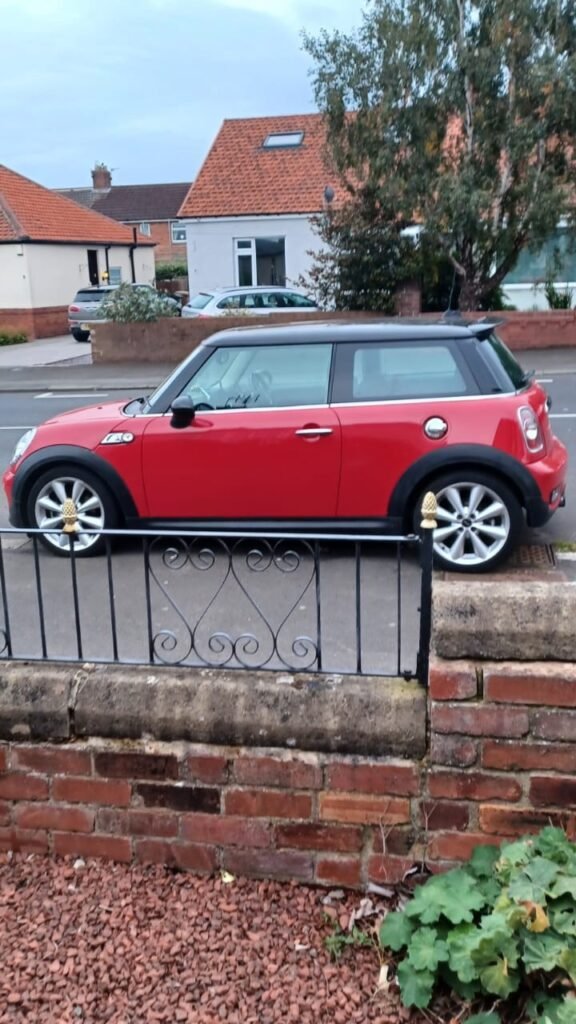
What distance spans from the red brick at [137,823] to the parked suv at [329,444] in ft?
10.9

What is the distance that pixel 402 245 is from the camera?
19.2 metres

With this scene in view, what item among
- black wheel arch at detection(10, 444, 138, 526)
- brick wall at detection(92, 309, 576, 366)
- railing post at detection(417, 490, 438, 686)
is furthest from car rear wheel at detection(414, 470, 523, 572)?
brick wall at detection(92, 309, 576, 366)

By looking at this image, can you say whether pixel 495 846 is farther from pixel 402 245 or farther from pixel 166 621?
pixel 402 245

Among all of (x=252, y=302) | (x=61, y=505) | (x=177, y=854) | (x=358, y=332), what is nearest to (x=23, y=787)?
(x=177, y=854)

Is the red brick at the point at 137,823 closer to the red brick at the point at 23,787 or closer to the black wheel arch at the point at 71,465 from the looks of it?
the red brick at the point at 23,787

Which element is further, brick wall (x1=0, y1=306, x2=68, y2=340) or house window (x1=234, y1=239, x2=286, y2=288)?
brick wall (x1=0, y1=306, x2=68, y2=340)

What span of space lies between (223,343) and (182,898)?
169 inches

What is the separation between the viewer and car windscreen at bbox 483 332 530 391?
608 centimetres

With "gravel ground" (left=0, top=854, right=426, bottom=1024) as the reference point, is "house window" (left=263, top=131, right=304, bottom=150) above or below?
above

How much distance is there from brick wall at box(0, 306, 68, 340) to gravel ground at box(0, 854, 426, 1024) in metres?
28.2

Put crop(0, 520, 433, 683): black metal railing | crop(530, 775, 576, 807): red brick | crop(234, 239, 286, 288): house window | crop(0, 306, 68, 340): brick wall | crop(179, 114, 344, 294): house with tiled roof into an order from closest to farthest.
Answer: crop(530, 775, 576, 807): red brick, crop(0, 520, 433, 683): black metal railing, crop(179, 114, 344, 294): house with tiled roof, crop(234, 239, 286, 288): house window, crop(0, 306, 68, 340): brick wall

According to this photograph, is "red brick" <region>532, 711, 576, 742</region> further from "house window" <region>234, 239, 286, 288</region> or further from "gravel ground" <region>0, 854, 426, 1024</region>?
"house window" <region>234, 239, 286, 288</region>

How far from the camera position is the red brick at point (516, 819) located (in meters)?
2.61

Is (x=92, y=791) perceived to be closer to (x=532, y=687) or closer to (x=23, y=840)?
(x=23, y=840)
